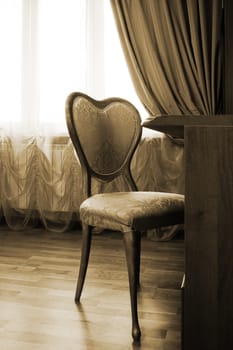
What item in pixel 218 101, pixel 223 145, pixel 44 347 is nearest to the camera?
pixel 223 145

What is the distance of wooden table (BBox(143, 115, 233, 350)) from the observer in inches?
41.7

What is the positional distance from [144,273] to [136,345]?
0.84 metres

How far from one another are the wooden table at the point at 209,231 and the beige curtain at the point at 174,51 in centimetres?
203

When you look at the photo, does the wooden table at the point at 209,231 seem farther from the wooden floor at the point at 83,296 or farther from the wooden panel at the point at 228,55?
the wooden panel at the point at 228,55

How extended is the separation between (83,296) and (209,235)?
118 cm

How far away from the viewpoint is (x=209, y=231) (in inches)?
42.2

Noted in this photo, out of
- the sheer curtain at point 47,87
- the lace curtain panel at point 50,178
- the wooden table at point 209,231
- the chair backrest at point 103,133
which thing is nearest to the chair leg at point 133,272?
the chair backrest at point 103,133

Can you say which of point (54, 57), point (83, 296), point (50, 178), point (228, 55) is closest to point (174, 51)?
point (228, 55)

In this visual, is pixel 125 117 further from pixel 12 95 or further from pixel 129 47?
pixel 12 95

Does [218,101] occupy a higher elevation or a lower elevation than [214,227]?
higher

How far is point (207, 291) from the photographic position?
107 centimetres

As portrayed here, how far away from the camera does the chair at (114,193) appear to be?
1714mm

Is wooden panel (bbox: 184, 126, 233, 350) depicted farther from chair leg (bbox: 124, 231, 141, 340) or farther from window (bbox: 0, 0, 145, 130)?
window (bbox: 0, 0, 145, 130)

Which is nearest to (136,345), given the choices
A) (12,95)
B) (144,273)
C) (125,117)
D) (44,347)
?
(44,347)
